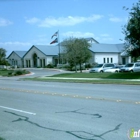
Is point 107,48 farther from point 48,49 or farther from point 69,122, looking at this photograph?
point 69,122

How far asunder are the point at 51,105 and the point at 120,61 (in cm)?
5974

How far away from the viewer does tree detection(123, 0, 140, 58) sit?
2579 cm

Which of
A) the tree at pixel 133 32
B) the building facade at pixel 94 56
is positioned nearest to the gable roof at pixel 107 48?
the building facade at pixel 94 56

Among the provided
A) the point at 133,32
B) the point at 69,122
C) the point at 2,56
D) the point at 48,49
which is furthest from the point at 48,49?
the point at 69,122

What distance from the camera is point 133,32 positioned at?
26234mm

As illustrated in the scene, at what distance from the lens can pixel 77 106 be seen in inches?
389

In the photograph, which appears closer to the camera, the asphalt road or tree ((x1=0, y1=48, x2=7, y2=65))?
the asphalt road

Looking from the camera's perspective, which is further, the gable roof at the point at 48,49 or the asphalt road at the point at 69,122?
the gable roof at the point at 48,49

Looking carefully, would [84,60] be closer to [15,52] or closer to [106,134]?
[106,134]

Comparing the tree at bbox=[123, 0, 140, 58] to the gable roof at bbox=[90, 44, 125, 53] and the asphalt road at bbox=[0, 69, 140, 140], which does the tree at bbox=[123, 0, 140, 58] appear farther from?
the gable roof at bbox=[90, 44, 125, 53]

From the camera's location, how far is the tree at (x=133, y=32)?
25.8m

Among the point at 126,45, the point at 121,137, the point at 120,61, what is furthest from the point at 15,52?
the point at 121,137

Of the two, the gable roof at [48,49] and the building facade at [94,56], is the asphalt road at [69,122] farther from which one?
the gable roof at [48,49]

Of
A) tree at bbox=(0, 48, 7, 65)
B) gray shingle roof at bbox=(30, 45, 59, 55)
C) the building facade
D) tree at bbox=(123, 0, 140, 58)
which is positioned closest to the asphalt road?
tree at bbox=(123, 0, 140, 58)
